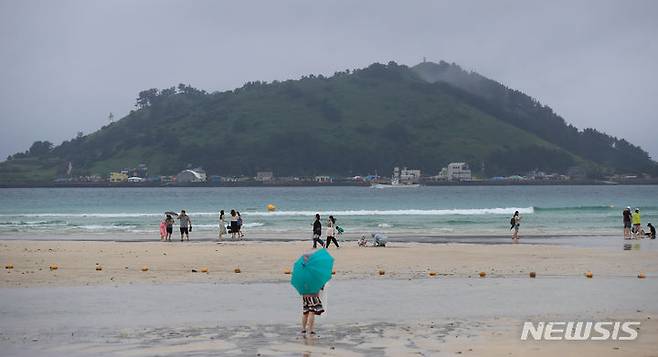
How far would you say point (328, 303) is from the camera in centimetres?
1831

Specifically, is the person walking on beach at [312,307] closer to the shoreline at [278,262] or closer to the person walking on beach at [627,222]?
the shoreline at [278,262]

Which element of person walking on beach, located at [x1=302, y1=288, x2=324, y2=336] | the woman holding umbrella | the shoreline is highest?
the woman holding umbrella

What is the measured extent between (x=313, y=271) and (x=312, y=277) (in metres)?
0.11

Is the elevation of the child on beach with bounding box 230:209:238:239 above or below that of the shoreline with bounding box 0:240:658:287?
above

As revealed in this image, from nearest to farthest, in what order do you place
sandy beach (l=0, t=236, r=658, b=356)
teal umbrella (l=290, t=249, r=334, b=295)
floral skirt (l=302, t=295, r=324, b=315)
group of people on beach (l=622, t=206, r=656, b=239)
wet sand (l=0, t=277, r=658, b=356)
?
wet sand (l=0, t=277, r=658, b=356) → sandy beach (l=0, t=236, r=658, b=356) → teal umbrella (l=290, t=249, r=334, b=295) → floral skirt (l=302, t=295, r=324, b=315) → group of people on beach (l=622, t=206, r=656, b=239)

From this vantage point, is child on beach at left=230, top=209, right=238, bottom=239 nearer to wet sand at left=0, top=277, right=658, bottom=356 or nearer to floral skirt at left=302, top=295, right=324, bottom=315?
wet sand at left=0, top=277, right=658, bottom=356

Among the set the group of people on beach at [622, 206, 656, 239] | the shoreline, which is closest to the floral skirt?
the shoreline

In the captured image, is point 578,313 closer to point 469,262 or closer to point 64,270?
point 469,262

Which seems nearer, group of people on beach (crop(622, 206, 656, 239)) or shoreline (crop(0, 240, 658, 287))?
shoreline (crop(0, 240, 658, 287))

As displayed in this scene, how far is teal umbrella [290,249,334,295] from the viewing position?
14203 millimetres

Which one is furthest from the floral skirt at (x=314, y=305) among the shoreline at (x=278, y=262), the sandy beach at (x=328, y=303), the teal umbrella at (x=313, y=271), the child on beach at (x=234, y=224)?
the child on beach at (x=234, y=224)

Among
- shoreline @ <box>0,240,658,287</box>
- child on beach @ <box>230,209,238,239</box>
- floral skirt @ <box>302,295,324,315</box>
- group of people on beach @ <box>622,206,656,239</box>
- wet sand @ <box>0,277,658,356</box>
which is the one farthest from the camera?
child on beach @ <box>230,209,238,239</box>

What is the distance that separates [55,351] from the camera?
13.2m

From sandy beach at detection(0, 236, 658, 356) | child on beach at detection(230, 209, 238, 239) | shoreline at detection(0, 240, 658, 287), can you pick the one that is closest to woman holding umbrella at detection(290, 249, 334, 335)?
sandy beach at detection(0, 236, 658, 356)
